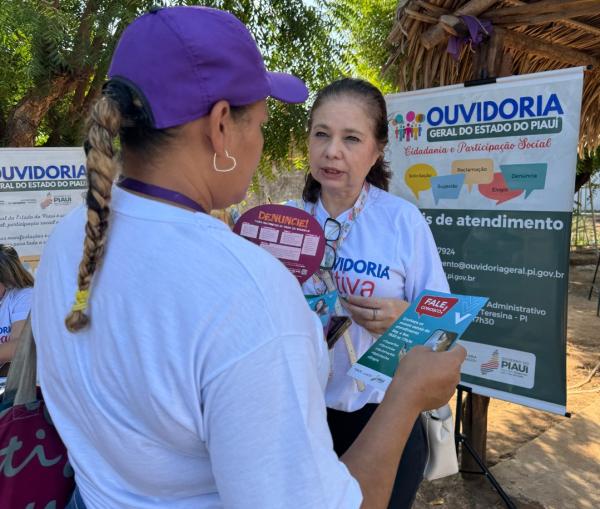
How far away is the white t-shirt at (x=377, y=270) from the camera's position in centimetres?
176

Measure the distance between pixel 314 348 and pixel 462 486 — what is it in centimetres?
291

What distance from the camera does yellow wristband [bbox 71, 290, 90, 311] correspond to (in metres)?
0.75

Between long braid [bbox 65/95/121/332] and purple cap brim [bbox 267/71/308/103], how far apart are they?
34 centimetres

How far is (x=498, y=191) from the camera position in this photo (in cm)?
274

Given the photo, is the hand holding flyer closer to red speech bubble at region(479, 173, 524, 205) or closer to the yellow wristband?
the yellow wristband

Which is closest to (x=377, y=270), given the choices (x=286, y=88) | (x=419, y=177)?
(x=286, y=88)

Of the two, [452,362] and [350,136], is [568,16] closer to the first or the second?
[350,136]

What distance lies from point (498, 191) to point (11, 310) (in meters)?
3.02

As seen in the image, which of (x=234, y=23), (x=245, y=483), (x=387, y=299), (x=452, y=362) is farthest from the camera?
(x=387, y=299)

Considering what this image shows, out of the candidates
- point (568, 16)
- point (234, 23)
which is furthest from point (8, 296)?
point (568, 16)

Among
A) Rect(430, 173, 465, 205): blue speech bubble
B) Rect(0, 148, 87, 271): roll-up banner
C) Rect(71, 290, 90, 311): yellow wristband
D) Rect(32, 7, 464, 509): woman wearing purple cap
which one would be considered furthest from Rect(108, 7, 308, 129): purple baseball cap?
Rect(0, 148, 87, 271): roll-up banner

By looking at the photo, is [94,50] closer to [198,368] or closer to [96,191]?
[96,191]

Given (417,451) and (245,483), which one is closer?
(245,483)

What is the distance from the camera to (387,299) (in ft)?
5.53
